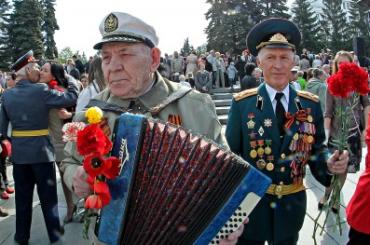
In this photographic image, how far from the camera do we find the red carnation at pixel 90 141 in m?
1.62

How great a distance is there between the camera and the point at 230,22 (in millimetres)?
42906

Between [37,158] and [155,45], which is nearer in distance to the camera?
[155,45]

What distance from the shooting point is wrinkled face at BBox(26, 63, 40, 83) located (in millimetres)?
4762

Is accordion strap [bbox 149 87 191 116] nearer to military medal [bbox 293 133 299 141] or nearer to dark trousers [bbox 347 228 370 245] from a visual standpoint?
military medal [bbox 293 133 299 141]

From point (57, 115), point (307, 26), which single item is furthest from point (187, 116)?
point (307, 26)

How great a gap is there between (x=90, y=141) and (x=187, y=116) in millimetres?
690

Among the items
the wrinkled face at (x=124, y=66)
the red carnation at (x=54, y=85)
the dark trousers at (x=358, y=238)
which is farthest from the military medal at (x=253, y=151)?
the red carnation at (x=54, y=85)

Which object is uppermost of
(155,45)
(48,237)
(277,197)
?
(155,45)

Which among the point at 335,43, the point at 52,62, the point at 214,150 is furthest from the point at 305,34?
the point at 214,150

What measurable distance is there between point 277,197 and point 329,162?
508 millimetres

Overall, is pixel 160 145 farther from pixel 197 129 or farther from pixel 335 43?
pixel 335 43

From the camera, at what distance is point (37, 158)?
476 cm

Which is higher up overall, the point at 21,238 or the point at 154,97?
the point at 154,97

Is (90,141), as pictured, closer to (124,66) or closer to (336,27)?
(124,66)
